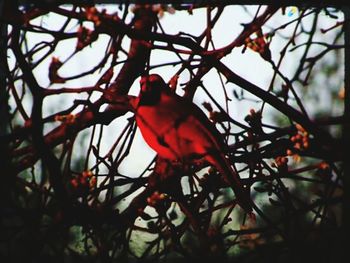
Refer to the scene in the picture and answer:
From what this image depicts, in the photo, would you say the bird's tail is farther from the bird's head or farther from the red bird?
the bird's head

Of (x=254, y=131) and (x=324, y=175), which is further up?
(x=254, y=131)

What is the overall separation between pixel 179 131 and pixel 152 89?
157mm

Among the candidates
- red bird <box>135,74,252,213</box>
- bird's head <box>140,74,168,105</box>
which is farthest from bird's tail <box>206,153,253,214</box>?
bird's head <box>140,74,168,105</box>

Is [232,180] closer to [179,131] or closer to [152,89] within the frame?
[179,131]

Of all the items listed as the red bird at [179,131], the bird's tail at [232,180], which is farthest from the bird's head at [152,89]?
the bird's tail at [232,180]

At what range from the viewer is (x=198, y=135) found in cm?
152

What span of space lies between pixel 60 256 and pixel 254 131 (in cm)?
57

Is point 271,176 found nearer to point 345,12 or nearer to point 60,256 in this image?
point 60,256

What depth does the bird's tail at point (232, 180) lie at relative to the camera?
143 centimetres

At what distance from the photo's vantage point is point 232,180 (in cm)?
148

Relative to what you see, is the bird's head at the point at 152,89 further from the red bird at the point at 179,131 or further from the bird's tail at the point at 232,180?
the bird's tail at the point at 232,180

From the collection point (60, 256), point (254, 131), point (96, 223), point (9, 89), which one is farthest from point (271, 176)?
point (9, 89)

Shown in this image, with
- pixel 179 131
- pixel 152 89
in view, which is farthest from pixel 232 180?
pixel 152 89

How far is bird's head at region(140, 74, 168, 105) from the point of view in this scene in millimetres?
1490
